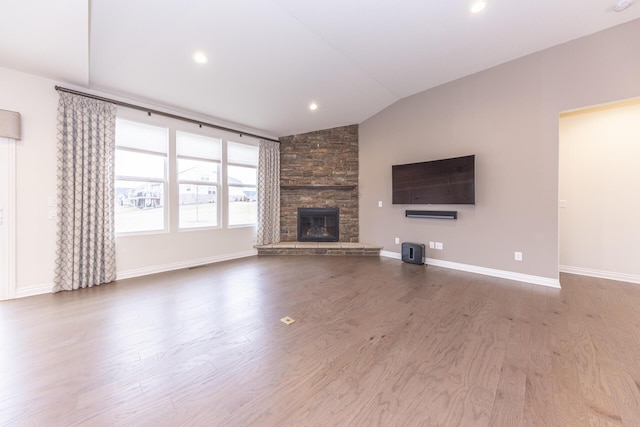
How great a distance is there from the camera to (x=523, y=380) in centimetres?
162

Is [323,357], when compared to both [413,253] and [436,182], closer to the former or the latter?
[413,253]

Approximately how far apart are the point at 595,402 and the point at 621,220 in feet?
11.8

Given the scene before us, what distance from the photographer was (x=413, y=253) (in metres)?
4.61

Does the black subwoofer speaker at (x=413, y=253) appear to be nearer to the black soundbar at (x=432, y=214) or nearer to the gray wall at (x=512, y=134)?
the gray wall at (x=512, y=134)

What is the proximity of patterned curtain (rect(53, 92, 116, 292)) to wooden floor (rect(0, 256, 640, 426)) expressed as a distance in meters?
0.35

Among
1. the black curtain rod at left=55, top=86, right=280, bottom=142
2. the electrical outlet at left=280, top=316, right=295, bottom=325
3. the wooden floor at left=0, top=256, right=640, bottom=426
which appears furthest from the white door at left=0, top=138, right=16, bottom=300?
the electrical outlet at left=280, top=316, right=295, bottom=325

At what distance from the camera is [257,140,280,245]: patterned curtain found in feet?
18.1

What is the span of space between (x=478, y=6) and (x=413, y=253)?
348cm

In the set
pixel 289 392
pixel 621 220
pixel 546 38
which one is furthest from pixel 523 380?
pixel 546 38

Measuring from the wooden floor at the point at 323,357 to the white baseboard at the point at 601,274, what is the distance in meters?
0.40

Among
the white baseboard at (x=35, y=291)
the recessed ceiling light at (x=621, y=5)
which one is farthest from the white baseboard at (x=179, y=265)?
the recessed ceiling light at (x=621, y=5)

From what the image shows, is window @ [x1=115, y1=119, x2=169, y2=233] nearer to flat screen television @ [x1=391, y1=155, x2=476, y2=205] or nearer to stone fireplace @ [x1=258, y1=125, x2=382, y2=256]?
stone fireplace @ [x1=258, y1=125, x2=382, y2=256]

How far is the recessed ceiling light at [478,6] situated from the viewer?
2.60 m

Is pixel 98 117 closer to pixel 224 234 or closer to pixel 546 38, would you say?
pixel 224 234
